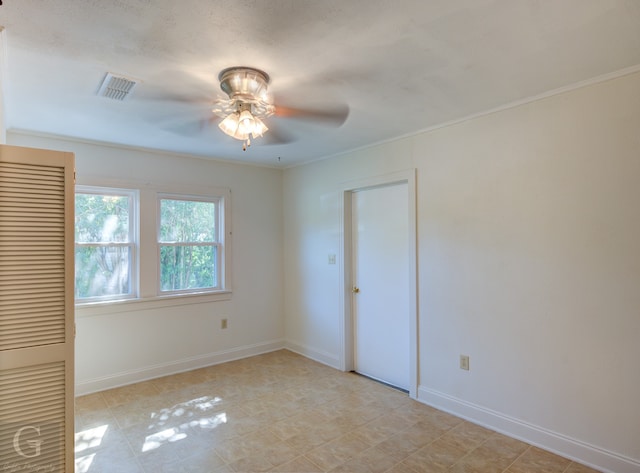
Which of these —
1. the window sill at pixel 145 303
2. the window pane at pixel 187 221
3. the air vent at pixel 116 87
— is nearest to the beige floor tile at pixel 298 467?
the window sill at pixel 145 303

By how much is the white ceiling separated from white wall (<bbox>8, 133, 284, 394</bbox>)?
927 millimetres

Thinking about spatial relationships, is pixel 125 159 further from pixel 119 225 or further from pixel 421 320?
pixel 421 320

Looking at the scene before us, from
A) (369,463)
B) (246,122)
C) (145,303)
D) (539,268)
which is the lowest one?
(369,463)

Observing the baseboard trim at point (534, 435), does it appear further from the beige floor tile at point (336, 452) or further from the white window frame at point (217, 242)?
the white window frame at point (217, 242)

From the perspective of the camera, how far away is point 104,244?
3635 millimetres

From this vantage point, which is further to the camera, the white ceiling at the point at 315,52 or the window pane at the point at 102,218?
the window pane at the point at 102,218

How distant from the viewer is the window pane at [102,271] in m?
3.53

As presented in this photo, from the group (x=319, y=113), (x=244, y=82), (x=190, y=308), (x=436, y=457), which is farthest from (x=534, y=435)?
(x=190, y=308)

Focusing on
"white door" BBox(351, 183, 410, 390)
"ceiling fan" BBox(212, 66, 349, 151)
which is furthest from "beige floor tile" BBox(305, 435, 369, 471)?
"ceiling fan" BBox(212, 66, 349, 151)

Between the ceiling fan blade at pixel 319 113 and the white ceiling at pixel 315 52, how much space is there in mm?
80

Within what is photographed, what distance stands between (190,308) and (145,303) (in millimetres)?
489

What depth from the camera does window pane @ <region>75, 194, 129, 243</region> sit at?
11.6 feet

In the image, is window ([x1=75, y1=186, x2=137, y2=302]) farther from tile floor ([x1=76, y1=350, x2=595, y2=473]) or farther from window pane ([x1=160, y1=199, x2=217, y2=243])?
tile floor ([x1=76, y1=350, x2=595, y2=473])

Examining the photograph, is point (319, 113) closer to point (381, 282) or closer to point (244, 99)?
point (244, 99)
